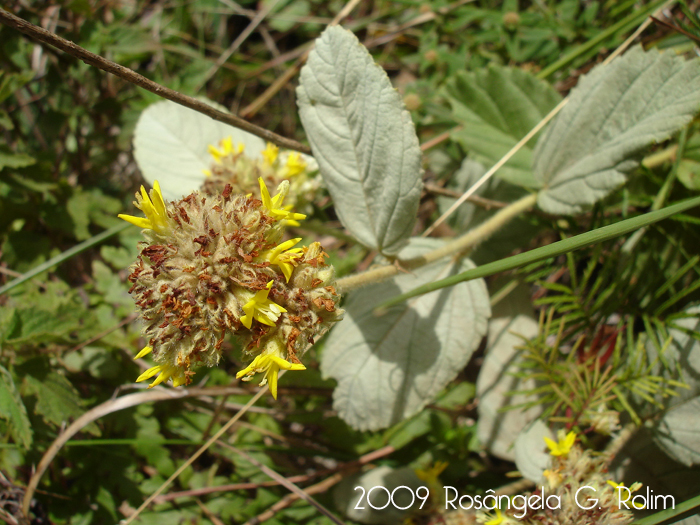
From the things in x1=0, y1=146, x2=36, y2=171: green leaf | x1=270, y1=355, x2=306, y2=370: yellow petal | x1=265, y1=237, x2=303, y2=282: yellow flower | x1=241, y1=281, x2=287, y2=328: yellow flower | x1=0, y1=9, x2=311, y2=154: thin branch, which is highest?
x1=0, y1=9, x2=311, y2=154: thin branch

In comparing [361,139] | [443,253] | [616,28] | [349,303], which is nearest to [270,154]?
[361,139]

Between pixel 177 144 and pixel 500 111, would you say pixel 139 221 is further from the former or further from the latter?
pixel 500 111

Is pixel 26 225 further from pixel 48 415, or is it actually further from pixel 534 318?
pixel 534 318

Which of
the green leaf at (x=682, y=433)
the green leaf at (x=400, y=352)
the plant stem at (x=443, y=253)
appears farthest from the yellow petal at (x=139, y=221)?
the green leaf at (x=682, y=433)

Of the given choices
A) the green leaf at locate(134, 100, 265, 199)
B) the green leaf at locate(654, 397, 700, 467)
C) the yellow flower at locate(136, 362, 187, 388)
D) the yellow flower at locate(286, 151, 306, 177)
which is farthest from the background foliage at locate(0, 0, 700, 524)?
the yellow flower at locate(136, 362, 187, 388)

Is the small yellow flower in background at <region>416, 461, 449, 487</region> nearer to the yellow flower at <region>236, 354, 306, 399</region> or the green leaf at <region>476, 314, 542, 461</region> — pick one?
the green leaf at <region>476, 314, 542, 461</region>

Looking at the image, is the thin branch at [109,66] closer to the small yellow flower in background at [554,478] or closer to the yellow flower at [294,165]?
the yellow flower at [294,165]


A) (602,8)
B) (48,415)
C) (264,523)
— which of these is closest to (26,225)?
(48,415)
